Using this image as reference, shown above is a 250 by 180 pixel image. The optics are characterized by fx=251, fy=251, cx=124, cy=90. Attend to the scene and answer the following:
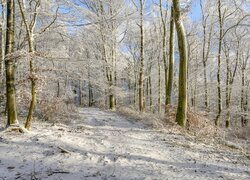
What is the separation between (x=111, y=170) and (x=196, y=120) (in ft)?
18.6

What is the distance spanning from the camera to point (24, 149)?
17.9ft

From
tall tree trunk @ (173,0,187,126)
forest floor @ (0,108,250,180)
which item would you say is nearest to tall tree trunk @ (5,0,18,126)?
forest floor @ (0,108,250,180)

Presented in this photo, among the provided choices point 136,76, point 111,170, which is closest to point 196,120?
point 111,170

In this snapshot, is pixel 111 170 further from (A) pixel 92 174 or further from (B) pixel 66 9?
(B) pixel 66 9

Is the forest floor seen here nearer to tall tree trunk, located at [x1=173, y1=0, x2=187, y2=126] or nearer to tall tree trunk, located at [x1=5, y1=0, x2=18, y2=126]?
tall tree trunk, located at [x1=5, y1=0, x2=18, y2=126]

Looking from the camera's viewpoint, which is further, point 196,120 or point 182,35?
point 196,120

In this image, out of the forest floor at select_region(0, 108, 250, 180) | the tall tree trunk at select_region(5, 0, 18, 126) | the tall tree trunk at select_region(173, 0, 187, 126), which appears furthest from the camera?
the tall tree trunk at select_region(173, 0, 187, 126)

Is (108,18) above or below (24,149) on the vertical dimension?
above

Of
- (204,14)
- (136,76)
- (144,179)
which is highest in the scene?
(204,14)

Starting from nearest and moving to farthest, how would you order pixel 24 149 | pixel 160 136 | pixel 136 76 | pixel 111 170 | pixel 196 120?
pixel 111 170 → pixel 24 149 → pixel 160 136 → pixel 196 120 → pixel 136 76

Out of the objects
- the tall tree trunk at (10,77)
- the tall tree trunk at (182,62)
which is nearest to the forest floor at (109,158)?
the tall tree trunk at (10,77)

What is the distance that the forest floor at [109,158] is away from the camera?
14.7 ft

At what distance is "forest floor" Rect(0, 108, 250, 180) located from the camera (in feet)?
14.7

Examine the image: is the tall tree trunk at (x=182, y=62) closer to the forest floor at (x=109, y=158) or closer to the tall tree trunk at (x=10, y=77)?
the forest floor at (x=109, y=158)
